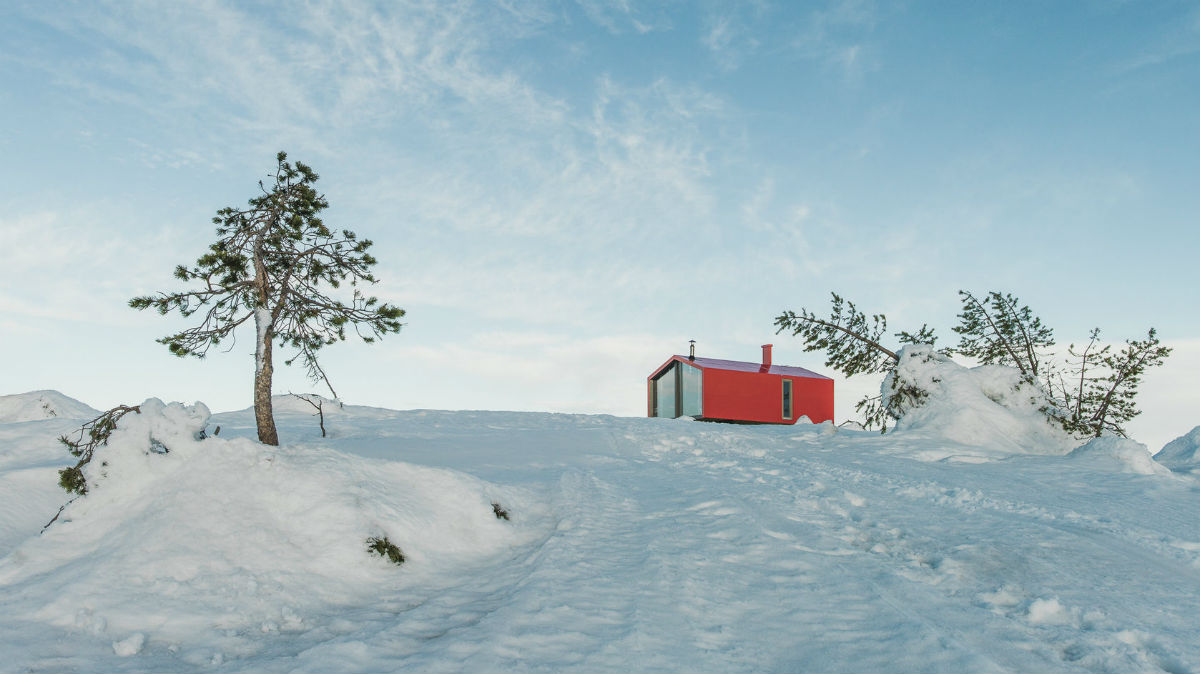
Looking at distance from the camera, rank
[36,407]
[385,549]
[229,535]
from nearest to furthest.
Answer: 1. [229,535]
2. [385,549]
3. [36,407]

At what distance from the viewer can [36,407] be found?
18.9m

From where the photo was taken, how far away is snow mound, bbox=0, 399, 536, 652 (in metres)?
5.18

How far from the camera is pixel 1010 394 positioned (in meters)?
14.9

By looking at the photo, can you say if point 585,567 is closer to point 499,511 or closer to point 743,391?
point 499,511

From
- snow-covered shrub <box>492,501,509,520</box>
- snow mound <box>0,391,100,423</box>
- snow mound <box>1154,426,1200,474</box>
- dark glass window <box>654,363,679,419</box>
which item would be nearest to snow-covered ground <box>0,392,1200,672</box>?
snow-covered shrub <box>492,501,509,520</box>

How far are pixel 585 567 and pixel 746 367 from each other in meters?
26.0

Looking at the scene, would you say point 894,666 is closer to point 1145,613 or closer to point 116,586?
point 1145,613

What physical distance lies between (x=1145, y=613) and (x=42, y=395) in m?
25.5

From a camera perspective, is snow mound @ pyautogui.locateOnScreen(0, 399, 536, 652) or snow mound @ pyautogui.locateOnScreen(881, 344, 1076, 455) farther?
snow mound @ pyautogui.locateOnScreen(881, 344, 1076, 455)

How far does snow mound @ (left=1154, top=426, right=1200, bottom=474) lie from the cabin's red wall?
1721 centimetres

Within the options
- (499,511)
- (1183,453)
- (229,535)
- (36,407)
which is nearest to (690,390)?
(1183,453)

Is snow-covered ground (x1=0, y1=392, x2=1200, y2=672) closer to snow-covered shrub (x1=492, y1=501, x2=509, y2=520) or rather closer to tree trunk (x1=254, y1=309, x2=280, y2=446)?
snow-covered shrub (x1=492, y1=501, x2=509, y2=520)

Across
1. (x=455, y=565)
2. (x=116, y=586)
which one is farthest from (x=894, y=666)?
(x=116, y=586)

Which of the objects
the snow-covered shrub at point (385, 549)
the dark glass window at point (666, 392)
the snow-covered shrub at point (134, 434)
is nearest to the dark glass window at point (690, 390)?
the dark glass window at point (666, 392)
